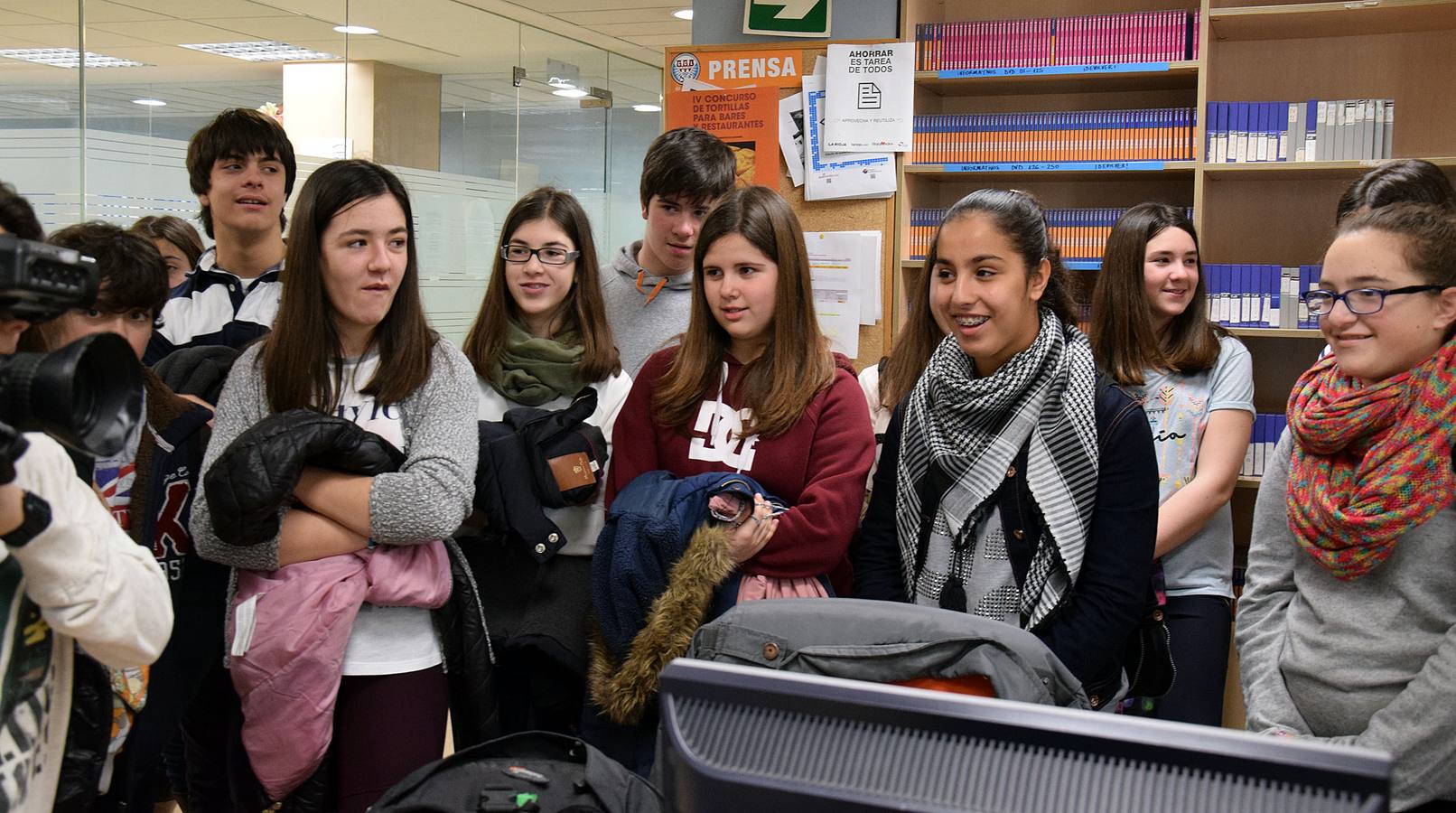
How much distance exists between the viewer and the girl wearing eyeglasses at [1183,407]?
245 cm

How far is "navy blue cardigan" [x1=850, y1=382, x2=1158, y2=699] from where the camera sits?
1.75m

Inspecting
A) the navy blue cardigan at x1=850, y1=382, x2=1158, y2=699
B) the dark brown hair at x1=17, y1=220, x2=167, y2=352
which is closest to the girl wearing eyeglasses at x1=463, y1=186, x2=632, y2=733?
the dark brown hair at x1=17, y1=220, x2=167, y2=352

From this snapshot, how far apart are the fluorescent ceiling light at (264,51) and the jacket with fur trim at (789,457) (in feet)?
12.2

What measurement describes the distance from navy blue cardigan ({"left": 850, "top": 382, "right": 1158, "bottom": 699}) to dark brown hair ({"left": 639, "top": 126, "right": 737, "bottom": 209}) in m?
1.13

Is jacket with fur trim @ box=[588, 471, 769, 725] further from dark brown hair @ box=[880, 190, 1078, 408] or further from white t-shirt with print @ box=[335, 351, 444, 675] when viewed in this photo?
dark brown hair @ box=[880, 190, 1078, 408]

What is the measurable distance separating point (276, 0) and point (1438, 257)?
494 centimetres

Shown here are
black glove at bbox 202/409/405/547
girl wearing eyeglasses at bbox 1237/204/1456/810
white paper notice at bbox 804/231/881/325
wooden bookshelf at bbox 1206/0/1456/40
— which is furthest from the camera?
white paper notice at bbox 804/231/881/325

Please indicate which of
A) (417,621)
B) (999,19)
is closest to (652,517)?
(417,621)

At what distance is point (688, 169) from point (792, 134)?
1.63 meters

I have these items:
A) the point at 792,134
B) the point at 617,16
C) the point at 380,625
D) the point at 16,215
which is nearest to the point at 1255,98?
the point at 792,134

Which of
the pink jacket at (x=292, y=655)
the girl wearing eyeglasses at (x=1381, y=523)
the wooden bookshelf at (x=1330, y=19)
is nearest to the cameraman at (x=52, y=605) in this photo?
the pink jacket at (x=292, y=655)

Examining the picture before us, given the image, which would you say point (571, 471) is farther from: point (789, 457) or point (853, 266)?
point (853, 266)

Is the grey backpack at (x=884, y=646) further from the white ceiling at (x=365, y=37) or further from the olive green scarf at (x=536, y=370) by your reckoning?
the white ceiling at (x=365, y=37)

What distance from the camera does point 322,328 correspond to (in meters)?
1.95
